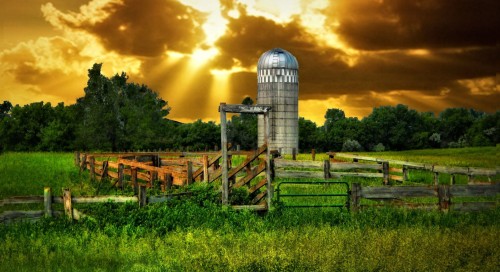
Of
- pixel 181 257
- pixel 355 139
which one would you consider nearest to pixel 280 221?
pixel 181 257

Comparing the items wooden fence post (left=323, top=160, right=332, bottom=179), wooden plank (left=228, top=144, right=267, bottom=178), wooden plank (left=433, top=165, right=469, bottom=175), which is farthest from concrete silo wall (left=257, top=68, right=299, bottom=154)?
wooden plank (left=228, top=144, right=267, bottom=178)

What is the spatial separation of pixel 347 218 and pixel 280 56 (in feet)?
139

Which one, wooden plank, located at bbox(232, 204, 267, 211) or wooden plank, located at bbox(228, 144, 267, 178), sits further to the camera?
wooden plank, located at bbox(228, 144, 267, 178)

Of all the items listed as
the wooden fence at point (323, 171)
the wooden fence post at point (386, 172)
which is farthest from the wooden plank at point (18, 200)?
the wooden fence post at point (386, 172)

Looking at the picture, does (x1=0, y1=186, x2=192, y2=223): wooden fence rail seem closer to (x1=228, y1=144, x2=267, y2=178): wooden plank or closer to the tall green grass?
(x1=228, y1=144, x2=267, y2=178): wooden plank

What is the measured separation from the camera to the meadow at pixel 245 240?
12594 mm

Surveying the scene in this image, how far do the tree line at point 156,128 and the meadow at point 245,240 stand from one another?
5285 centimetres

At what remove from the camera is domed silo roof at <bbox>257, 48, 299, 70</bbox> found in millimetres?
58688

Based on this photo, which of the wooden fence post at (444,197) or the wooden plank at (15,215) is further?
the wooden fence post at (444,197)

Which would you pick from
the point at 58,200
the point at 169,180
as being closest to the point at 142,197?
the point at 58,200

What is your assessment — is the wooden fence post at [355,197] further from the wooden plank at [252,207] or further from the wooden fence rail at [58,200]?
the wooden fence rail at [58,200]

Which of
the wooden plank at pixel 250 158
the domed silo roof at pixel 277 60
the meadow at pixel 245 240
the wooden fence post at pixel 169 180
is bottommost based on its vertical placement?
the meadow at pixel 245 240

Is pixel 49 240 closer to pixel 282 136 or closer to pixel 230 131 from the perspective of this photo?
pixel 282 136

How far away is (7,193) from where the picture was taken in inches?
1094
